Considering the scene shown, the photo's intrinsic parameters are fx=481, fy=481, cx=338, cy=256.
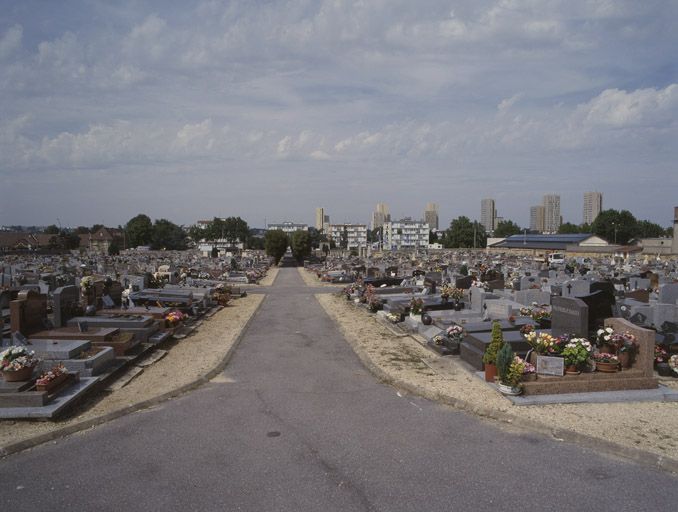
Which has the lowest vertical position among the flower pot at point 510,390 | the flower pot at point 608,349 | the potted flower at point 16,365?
the flower pot at point 510,390

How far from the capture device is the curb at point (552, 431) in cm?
589

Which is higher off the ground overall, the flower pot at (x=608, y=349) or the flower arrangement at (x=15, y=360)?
the flower arrangement at (x=15, y=360)

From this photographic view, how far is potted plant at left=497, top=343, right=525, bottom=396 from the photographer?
8.09 meters

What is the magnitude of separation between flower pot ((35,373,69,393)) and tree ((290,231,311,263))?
2253 inches

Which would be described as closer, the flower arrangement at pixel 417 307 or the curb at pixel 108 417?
the curb at pixel 108 417

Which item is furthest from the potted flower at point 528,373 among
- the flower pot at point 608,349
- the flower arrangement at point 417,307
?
the flower arrangement at point 417,307

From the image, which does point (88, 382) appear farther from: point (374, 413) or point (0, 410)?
point (374, 413)

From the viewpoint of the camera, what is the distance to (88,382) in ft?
27.1

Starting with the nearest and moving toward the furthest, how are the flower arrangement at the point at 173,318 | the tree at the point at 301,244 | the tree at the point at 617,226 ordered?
the flower arrangement at the point at 173,318
the tree at the point at 301,244
the tree at the point at 617,226

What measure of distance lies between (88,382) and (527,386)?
24.7ft

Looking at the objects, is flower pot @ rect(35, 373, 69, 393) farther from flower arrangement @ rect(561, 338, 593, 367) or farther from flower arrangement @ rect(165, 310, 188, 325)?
flower arrangement @ rect(561, 338, 593, 367)

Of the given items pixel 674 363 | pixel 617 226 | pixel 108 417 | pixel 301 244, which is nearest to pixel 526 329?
pixel 674 363

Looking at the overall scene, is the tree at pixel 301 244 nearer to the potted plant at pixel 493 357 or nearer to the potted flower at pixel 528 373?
the potted plant at pixel 493 357

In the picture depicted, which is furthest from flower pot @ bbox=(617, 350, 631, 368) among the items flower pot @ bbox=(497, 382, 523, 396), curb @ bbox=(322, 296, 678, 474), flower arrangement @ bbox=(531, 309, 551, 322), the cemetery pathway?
flower arrangement @ bbox=(531, 309, 551, 322)
